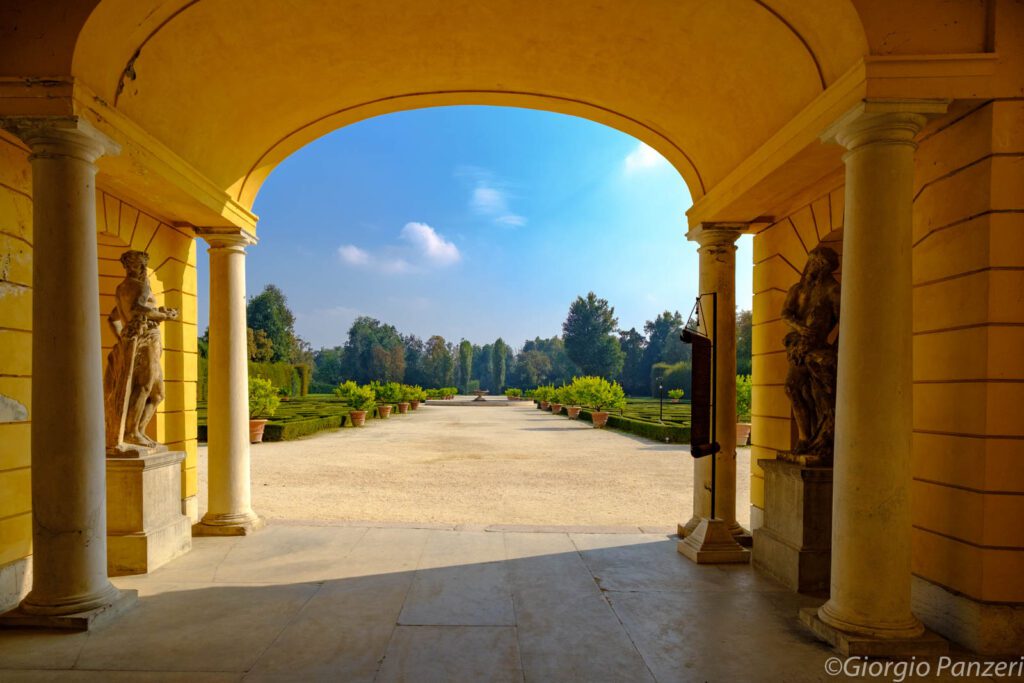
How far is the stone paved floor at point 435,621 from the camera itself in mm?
3521

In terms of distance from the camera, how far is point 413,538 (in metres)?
6.34

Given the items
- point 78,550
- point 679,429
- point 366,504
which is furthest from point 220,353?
point 679,429

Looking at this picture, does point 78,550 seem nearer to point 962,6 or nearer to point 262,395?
point 962,6

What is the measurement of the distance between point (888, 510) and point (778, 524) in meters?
1.68

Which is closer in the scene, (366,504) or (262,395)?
(366,504)

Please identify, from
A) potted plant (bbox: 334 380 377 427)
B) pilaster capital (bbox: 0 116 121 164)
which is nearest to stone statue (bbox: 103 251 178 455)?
pilaster capital (bbox: 0 116 121 164)

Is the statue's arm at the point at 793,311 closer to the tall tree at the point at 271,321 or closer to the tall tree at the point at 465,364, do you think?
the tall tree at the point at 271,321

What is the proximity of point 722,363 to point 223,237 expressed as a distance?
6222 millimetres

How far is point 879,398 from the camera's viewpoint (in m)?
3.73

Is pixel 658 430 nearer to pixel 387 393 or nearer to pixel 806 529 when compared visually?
pixel 806 529

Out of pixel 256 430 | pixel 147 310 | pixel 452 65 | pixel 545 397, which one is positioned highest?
pixel 452 65

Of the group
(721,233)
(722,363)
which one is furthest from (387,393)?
(721,233)

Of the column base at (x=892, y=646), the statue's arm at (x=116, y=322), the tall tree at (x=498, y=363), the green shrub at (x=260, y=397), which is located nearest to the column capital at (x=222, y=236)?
the statue's arm at (x=116, y=322)

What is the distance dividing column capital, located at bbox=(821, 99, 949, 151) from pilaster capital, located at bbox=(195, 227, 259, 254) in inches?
252
